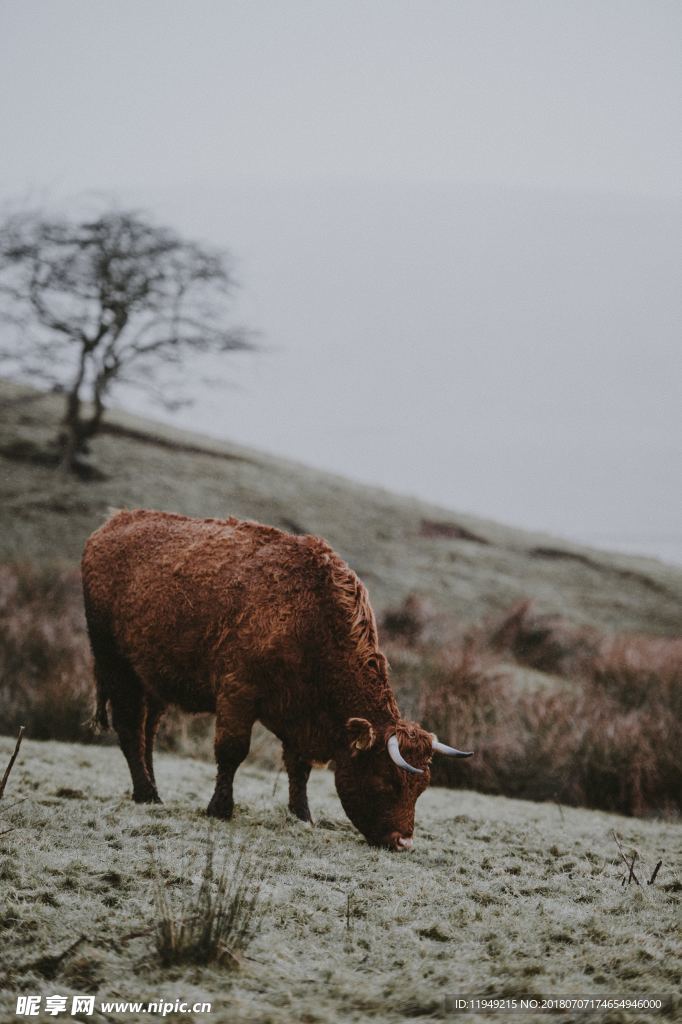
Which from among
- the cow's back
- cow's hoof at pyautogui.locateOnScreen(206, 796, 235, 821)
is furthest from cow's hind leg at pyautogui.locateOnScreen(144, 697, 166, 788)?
cow's hoof at pyautogui.locateOnScreen(206, 796, 235, 821)

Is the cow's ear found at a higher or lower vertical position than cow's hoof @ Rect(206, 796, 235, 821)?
higher

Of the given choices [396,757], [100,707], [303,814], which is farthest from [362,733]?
[100,707]

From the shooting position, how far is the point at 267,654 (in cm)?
475

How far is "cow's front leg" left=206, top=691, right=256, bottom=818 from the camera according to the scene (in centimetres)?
480

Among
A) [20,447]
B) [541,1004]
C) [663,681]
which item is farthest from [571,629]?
[20,447]

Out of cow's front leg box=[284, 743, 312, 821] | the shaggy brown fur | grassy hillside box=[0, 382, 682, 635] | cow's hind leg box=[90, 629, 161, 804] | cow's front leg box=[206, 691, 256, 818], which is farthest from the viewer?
grassy hillside box=[0, 382, 682, 635]

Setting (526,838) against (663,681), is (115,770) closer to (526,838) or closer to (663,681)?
(526,838)

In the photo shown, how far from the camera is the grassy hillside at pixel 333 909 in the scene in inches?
112

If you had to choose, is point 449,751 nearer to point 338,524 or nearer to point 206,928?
point 206,928

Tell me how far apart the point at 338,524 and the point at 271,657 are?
19.3m

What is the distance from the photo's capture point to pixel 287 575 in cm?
498

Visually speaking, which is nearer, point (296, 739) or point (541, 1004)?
point (541, 1004)

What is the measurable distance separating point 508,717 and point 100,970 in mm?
6081

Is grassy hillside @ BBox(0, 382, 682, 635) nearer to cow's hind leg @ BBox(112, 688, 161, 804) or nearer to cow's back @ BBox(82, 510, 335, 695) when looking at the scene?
cow's hind leg @ BBox(112, 688, 161, 804)
